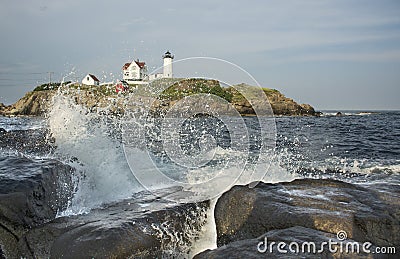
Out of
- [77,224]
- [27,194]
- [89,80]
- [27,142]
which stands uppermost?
[89,80]

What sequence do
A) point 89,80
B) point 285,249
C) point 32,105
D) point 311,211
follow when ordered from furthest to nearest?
point 89,80
point 32,105
point 311,211
point 285,249

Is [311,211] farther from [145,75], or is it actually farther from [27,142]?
[27,142]

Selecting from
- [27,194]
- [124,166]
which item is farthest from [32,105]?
[27,194]

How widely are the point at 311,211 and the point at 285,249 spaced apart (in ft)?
4.95

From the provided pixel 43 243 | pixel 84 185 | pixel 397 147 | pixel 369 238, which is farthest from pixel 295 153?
pixel 43 243

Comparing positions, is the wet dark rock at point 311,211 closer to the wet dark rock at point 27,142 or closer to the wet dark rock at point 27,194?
the wet dark rock at point 27,194

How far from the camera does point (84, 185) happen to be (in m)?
7.68

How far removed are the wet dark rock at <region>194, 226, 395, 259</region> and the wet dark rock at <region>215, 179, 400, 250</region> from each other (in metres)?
0.82

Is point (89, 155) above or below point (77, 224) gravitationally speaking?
above

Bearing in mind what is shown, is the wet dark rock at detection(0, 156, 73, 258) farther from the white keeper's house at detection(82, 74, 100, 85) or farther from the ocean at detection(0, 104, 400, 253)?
the white keeper's house at detection(82, 74, 100, 85)

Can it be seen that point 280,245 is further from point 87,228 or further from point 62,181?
point 62,181

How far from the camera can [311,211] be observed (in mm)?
4594

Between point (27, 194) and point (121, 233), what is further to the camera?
point (27, 194)

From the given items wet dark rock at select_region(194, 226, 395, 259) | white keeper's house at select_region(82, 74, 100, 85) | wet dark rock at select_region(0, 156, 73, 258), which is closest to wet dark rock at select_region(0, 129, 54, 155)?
wet dark rock at select_region(0, 156, 73, 258)
